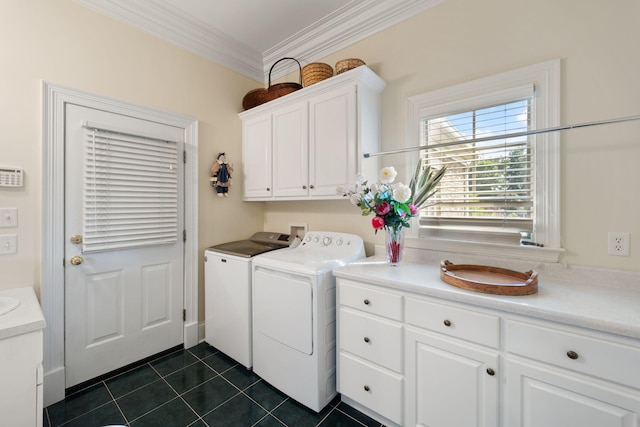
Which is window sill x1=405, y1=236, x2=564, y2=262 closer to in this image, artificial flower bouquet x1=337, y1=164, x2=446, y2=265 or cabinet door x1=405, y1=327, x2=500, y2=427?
artificial flower bouquet x1=337, y1=164, x2=446, y2=265

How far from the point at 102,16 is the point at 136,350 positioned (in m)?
2.54

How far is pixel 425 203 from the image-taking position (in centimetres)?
200

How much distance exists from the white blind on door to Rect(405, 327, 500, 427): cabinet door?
2051 millimetres

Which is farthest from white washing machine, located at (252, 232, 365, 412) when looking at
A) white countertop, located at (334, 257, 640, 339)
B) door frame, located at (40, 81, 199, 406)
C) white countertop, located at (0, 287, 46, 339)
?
door frame, located at (40, 81, 199, 406)

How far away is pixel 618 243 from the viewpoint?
4.52ft

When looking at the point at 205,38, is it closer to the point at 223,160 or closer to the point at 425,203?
the point at 223,160

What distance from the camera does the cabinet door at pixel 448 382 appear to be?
122 cm

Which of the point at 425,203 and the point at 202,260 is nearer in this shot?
the point at 425,203

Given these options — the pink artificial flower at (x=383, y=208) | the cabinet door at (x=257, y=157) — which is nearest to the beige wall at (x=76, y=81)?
the cabinet door at (x=257, y=157)

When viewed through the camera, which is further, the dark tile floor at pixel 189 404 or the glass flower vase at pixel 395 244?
the glass flower vase at pixel 395 244

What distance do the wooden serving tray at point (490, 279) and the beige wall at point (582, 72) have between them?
332mm

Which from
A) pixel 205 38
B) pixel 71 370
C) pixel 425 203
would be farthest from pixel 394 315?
pixel 205 38

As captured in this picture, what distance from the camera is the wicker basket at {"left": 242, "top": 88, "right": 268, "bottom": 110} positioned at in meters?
2.65

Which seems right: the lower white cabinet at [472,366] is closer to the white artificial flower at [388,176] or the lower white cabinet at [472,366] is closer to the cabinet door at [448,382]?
the cabinet door at [448,382]
